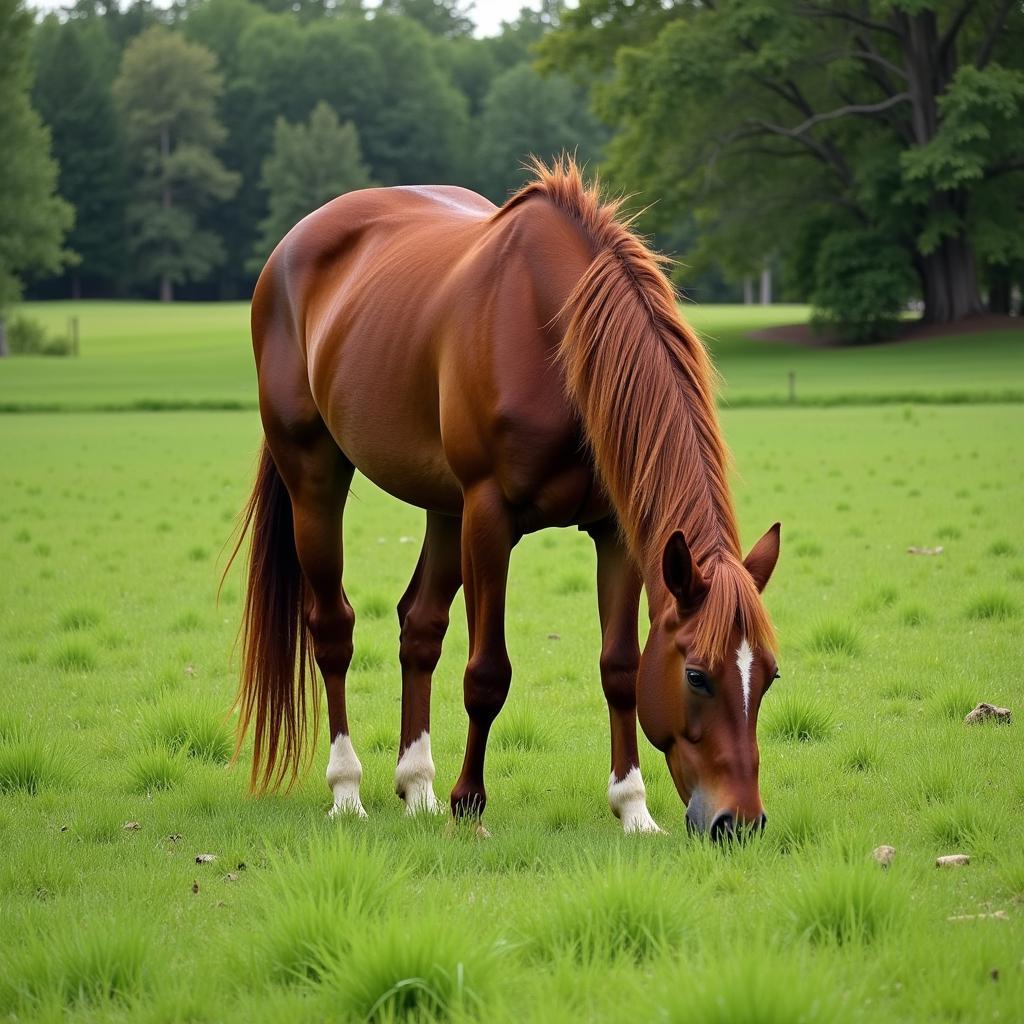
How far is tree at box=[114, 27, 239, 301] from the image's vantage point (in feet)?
295

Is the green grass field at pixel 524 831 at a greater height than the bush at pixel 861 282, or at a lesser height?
lesser

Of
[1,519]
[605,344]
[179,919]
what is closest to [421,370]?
[605,344]

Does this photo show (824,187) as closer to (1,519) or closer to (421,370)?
(1,519)

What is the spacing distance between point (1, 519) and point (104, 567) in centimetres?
360

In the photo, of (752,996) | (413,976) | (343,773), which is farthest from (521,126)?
(752,996)

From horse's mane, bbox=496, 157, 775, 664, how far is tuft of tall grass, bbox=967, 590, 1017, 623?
452 cm

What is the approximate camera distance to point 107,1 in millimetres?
126312

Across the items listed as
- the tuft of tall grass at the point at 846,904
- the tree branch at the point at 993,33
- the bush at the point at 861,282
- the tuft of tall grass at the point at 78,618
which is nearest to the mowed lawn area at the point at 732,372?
the bush at the point at 861,282

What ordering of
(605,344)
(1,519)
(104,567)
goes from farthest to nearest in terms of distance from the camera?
(1,519)
(104,567)
(605,344)

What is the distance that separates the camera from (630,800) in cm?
482

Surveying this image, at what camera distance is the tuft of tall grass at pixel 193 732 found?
20.1ft

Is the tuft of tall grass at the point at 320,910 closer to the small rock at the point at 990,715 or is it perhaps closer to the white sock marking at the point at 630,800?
the white sock marking at the point at 630,800

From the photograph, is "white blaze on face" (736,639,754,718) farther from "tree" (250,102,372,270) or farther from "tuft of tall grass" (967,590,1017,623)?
"tree" (250,102,372,270)

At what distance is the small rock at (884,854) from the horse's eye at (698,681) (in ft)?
2.34
